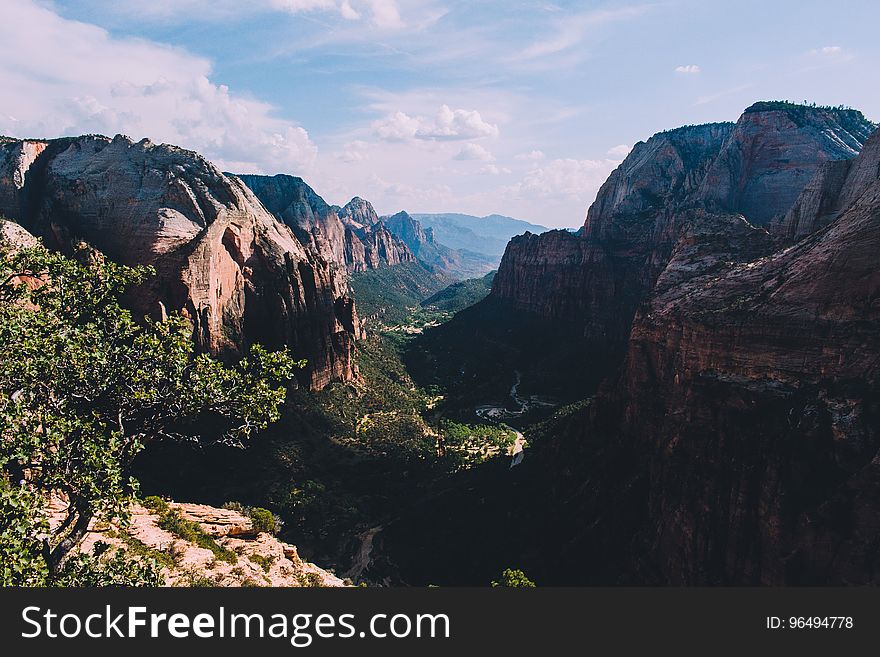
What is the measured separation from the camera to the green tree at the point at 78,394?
11336 mm

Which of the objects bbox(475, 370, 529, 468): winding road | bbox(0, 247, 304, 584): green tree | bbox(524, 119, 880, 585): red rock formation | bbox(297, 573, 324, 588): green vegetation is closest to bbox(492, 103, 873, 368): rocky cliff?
bbox(475, 370, 529, 468): winding road

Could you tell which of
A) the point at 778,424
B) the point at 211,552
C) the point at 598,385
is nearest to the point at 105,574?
the point at 211,552

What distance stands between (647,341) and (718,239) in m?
16.3

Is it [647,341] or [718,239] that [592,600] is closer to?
[647,341]

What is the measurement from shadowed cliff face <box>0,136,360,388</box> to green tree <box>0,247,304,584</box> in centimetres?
5255

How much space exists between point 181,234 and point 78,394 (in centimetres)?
6517

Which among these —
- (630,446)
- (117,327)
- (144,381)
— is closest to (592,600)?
(144,381)

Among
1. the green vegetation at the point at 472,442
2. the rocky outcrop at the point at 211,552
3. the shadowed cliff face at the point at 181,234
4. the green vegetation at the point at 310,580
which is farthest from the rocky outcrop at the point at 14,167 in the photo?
the green vegetation at the point at 472,442

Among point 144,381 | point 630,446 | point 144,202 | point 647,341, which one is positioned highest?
point 144,202

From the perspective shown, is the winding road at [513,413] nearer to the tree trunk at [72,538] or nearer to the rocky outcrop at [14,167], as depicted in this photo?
the tree trunk at [72,538]

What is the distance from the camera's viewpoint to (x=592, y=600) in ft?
42.1

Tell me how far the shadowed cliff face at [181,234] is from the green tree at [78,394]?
172 feet

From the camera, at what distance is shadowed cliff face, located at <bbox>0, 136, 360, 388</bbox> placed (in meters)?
66.4

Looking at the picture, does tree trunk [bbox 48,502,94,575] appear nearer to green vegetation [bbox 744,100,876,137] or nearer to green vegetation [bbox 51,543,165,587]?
green vegetation [bbox 51,543,165,587]
